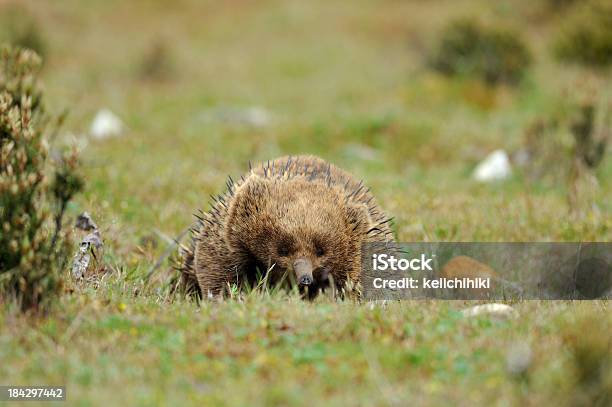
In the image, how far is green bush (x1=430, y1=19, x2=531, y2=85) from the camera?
660 inches

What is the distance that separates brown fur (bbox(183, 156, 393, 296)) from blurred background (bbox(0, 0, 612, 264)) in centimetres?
103

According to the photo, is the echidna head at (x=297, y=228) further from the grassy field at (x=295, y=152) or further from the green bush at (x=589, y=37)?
the green bush at (x=589, y=37)

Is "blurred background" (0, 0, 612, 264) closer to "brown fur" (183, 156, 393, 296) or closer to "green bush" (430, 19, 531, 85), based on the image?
"green bush" (430, 19, 531, 85)

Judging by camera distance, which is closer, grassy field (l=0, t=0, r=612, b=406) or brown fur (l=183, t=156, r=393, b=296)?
grassy field (l=0, t=0, r=612, b=406)

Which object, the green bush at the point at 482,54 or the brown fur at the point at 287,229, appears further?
the green bush at the point at 482,54

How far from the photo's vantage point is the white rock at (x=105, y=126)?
11.9 metres

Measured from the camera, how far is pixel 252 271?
5156 mm

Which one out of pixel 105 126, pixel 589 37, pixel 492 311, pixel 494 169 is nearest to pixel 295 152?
pixel 105 126

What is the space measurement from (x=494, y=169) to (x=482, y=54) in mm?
7116

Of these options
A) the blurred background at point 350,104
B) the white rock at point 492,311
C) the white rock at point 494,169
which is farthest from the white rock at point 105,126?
the white rock at point 492,311

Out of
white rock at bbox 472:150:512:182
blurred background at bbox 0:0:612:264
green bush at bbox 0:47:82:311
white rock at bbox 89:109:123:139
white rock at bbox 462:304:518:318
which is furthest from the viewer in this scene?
white rock at bbox 89:109:123:139

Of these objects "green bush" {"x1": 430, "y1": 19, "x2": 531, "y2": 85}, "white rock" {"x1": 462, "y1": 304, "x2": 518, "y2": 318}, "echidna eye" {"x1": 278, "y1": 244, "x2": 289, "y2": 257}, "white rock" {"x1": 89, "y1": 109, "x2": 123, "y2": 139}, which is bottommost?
"white rock" {"x1": 462, "y1": 304, "x2": 518, "y2": 318}

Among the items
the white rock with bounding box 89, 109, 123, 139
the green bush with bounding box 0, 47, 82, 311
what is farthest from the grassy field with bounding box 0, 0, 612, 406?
the white rock with bounding box 89, 109, 123, 139

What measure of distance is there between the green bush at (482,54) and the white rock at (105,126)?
24.9 feet
